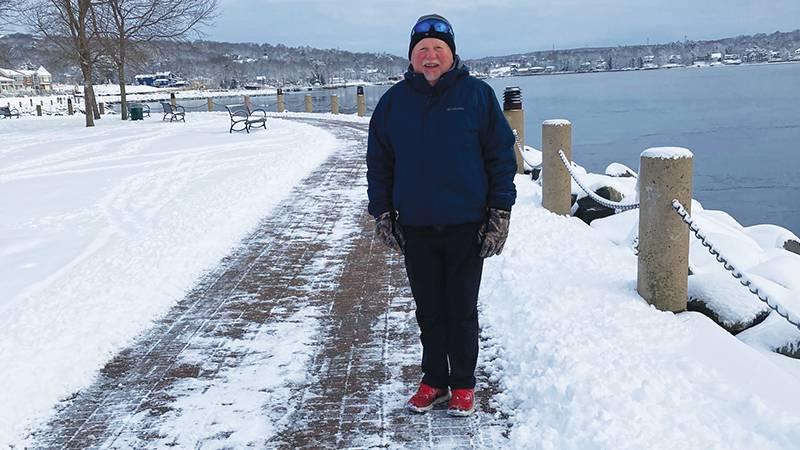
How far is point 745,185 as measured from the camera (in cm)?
1994

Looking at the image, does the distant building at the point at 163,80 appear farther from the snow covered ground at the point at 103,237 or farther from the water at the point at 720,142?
the snow covered ground at the point at 103,237

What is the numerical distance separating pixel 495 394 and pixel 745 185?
61.2 feet

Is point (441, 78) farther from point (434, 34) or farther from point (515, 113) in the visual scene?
point (515, 113)

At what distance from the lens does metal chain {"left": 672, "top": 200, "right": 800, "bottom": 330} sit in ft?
11.9

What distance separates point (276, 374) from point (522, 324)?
1618 mm

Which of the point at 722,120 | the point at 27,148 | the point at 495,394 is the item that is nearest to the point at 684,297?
the point at 495,394

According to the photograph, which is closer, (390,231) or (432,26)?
(432,26)

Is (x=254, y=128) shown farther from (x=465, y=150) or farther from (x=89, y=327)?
(x=465, y=150)

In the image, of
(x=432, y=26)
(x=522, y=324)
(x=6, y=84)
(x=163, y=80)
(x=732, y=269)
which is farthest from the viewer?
(x=163, y=80)

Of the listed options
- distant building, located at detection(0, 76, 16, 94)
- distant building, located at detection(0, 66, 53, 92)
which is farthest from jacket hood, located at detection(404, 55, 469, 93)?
distant building, located at detection(0, 76, 16, 94)

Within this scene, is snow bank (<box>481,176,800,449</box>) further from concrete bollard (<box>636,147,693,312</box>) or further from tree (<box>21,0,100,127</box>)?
tree (<box>21,0,100,127</box>)

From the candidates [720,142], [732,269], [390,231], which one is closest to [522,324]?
[732,269]

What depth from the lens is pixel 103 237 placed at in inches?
309

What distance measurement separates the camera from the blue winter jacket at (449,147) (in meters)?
3.39
